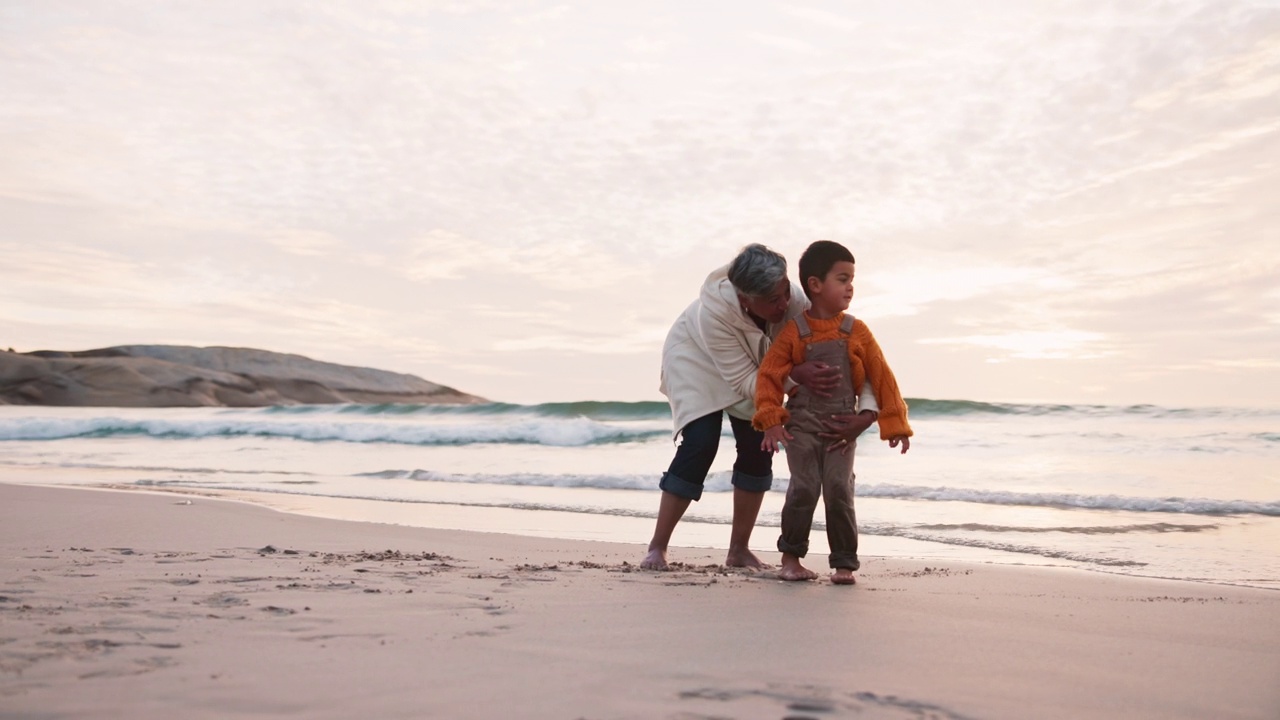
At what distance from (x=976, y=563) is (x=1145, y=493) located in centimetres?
399

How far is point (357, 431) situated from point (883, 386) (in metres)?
16.5

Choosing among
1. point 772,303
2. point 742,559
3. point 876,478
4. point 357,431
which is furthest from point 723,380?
point 357,431

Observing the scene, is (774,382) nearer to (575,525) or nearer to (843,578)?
(843,578)

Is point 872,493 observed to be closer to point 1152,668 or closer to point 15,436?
point 1152,668

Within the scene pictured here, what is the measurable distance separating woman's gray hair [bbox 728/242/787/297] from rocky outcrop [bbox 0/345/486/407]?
1253 inches

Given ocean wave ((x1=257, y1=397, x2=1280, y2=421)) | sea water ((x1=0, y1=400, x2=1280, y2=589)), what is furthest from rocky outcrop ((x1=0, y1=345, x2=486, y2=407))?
sea water ((x1=0, y1=400, x2=1280, y2=589))

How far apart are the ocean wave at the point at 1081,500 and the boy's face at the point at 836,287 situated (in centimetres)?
452

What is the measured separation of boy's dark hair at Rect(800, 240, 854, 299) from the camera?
3520 mm

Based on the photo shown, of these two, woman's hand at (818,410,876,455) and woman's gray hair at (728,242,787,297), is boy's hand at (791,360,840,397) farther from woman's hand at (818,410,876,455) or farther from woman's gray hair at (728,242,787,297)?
woman's gray hair at (728,242,787,297)

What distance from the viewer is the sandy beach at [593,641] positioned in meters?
1.84

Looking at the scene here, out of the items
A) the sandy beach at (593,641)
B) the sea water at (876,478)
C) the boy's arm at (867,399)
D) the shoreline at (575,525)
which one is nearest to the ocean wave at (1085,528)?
the sea water at (876,478)

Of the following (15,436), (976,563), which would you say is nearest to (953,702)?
(976,563)

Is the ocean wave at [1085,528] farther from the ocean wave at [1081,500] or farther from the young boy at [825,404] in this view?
the young boy at [825,404]

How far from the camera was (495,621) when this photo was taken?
258 centimetres
